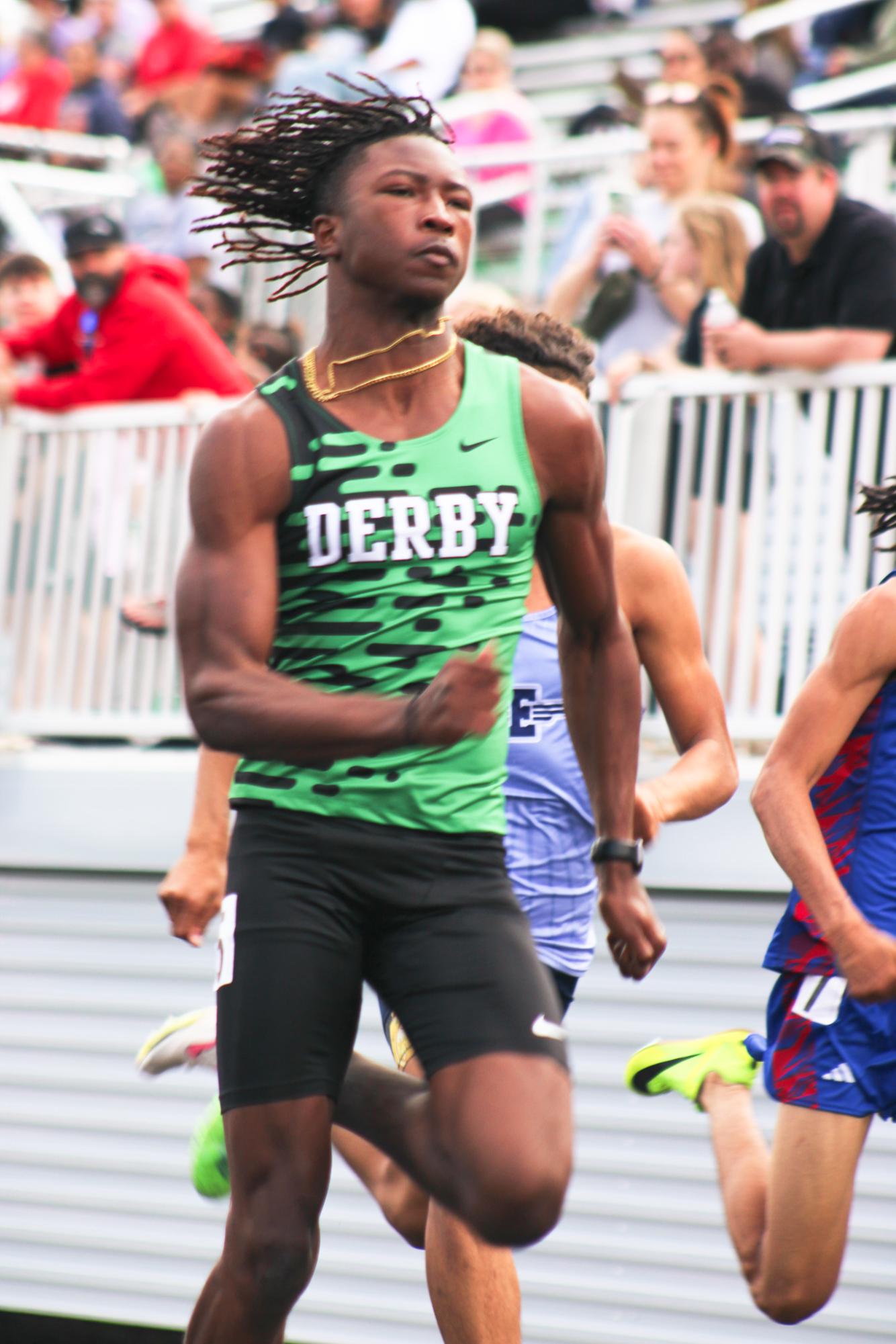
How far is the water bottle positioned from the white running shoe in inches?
112

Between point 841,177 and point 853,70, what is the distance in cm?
141

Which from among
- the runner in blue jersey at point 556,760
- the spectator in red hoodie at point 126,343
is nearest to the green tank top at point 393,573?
the runner in blue jersey at point 556,760

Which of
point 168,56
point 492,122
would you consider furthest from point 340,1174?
point 168,56

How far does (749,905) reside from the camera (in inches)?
232

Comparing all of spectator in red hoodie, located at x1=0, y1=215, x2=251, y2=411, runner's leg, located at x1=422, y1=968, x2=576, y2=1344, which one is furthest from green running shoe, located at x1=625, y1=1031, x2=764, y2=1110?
spectator in red hoodie, located at x1=0, y1=215, x2=251, y2=411

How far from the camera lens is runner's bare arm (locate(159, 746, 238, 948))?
4.18m

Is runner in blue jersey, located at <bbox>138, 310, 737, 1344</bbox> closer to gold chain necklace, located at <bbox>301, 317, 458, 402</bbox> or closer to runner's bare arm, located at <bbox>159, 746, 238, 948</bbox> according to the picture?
runner's bare arm, located at <bbox>159, 746, 238, 948</bbox>

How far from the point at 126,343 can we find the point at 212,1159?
154 inches

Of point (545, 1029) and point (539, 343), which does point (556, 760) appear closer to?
point (539, 343)

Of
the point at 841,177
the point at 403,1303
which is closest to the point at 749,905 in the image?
A: the point at 403,1303

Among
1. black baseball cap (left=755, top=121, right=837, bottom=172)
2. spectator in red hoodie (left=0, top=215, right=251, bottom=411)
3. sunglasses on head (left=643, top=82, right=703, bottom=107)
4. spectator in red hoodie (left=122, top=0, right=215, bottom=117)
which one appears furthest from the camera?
spectator in red hoodie (left=122, top=0, right=215, bottom=117)

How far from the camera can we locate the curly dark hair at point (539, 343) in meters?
4.51

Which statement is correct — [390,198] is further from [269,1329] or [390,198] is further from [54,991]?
[54,991]

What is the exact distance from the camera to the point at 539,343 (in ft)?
14.8
